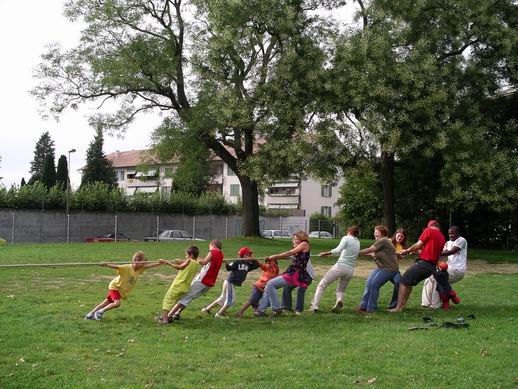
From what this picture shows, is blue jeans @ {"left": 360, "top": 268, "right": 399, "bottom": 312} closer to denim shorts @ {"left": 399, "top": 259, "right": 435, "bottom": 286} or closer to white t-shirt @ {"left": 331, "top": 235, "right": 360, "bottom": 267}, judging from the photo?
denim shorts @ {"left": 399, "top": 259, "right": 435, "bottom": 286}

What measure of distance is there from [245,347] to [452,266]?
615 centimetres

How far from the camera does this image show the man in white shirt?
1287cm

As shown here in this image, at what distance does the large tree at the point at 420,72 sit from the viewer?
2623 centimetres

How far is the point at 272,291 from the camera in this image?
38.4 feet

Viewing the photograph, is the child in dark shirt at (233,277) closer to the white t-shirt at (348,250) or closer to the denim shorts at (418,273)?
the white t-shirt at (348,250)

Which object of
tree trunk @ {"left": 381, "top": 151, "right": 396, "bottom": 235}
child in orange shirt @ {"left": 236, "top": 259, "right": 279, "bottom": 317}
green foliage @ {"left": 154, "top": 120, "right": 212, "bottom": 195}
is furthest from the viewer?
green foliage @ {"left": 154, "top": 120, "right": 212, "bottom": 195}

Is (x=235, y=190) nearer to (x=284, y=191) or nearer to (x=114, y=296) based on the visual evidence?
(x=284, y=191)

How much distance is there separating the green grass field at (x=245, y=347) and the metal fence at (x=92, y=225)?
30.5 metres

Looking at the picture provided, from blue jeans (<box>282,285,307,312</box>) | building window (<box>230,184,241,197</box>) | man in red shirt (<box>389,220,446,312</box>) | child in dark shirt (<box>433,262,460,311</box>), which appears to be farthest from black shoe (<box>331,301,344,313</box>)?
building window (<box>230,184,241,197</box>)

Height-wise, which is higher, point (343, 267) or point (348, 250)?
point (348, 250)

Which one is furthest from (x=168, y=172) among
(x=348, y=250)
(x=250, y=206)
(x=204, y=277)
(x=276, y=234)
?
(x=204, y=277)

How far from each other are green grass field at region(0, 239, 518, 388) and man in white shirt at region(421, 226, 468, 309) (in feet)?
1.49

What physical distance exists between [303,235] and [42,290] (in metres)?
6.81

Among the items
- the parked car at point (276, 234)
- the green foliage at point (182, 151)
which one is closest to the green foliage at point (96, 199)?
the green foliage at point (182, 151)
